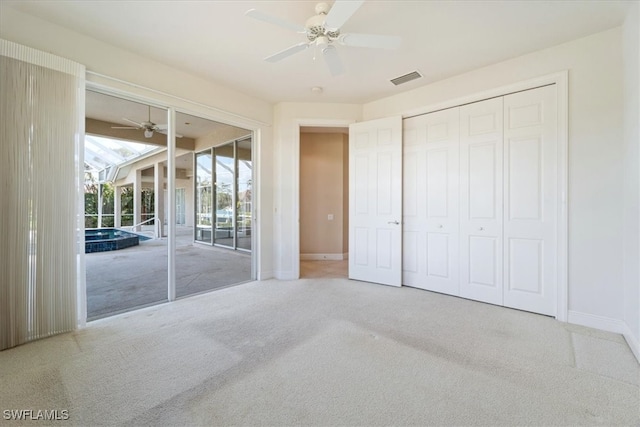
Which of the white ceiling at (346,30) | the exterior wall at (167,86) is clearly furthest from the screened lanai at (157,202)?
the white ceiling at (346,30)

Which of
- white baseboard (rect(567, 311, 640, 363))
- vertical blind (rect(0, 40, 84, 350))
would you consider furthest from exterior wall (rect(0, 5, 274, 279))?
white baseboard (rect(567, 311, 640, 363))

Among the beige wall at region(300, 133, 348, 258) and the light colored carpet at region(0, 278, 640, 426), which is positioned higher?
the beige wall at region(300, 133, 348, 258)

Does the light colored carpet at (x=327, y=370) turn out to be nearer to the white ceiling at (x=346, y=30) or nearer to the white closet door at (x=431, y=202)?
the white closet door at (x=431, y=202)

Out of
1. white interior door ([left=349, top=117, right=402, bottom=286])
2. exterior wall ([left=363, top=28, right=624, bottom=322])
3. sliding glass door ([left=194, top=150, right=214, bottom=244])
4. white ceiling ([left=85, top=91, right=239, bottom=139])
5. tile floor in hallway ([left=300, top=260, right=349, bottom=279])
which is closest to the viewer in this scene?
exterior wall ([left=363, top=28, right=624, bottom=322])

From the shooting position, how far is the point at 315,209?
6.23 metres

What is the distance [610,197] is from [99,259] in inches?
303

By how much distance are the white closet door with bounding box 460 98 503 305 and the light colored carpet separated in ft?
1.43

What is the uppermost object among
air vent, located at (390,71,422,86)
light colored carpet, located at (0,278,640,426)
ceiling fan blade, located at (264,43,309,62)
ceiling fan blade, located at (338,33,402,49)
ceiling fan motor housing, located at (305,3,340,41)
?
air vent, located at (390,71,422,86)

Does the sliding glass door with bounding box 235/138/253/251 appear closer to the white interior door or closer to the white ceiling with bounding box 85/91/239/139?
the white ceiling with bounding box 85/91/239/139

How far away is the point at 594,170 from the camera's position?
2.67m

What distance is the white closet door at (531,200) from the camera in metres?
2.90

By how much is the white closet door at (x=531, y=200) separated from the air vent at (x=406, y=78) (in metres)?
1.07

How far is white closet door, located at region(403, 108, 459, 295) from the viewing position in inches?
142

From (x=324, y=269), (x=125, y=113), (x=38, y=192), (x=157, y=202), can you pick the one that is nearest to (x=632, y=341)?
(x=324, y=269)
